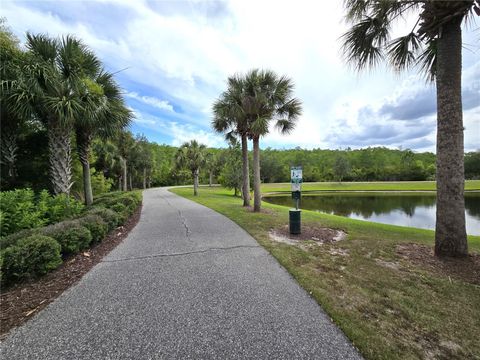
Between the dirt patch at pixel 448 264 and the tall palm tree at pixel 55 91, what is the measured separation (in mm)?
10846

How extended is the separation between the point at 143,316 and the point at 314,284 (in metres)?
2.52

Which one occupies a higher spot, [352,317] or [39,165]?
[39,165]

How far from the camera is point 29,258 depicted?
3.41m

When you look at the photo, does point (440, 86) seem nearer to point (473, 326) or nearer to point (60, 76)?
point (473, 326)

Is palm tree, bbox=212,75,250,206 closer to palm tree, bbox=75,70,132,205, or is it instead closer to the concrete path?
palm tree, bbox=75,70,132,205

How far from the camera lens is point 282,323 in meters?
2.51

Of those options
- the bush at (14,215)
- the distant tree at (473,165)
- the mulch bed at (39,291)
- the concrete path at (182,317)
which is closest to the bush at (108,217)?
the bush at (14,215)

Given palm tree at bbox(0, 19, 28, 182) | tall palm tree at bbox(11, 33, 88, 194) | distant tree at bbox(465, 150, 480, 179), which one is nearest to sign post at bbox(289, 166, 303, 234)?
tall palm tree at bbox(11, 33, 88, 194)

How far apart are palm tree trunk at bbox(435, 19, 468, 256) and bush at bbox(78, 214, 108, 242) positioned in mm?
7872

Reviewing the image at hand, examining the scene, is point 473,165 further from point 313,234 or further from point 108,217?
point 108,217

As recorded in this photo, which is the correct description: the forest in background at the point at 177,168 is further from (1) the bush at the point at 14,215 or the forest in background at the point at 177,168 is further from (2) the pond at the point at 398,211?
(2) the pond at the point at 398,211

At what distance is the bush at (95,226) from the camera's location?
5148 mm

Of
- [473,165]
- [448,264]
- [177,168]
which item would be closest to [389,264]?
[448,264]

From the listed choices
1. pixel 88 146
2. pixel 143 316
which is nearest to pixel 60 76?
pixel 88 146
